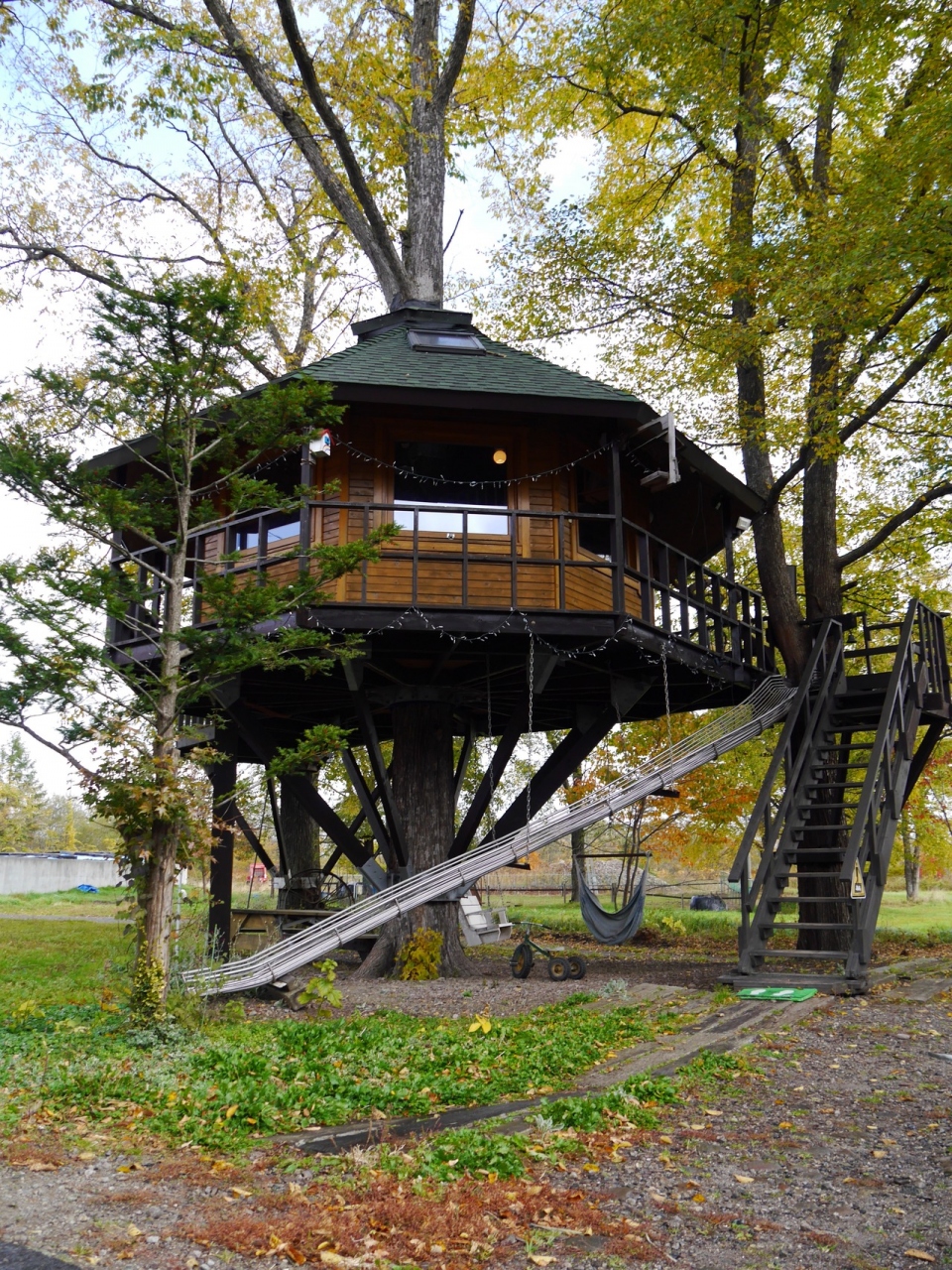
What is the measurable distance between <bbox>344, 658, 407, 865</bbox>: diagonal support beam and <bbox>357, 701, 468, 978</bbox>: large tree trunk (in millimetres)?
140

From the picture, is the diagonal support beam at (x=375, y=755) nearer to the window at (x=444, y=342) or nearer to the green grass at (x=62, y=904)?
the window at (x=444, y=342)

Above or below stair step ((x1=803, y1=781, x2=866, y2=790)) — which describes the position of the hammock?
below

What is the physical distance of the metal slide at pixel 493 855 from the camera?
9.15 metres

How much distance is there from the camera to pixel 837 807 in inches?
434

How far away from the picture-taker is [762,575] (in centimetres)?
1564

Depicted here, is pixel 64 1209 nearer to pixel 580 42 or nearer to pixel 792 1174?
pixel 792 1174

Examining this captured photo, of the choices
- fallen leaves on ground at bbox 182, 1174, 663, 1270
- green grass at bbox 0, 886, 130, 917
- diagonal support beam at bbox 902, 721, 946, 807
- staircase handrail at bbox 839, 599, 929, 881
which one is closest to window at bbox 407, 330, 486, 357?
staircase handrail at bbox 839, 599, 929, 881

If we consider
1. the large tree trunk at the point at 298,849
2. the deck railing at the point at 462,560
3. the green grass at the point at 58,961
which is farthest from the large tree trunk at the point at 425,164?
the green grass at the point at 58,961

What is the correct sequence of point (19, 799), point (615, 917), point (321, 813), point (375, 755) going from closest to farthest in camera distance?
point (375, 755), point (321, 813), point (615, 917), point (19, 799)

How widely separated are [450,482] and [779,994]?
6416 mm

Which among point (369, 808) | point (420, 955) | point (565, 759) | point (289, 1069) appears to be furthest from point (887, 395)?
point (289, 1069)

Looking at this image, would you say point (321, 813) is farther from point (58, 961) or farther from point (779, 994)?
point (779, 994)

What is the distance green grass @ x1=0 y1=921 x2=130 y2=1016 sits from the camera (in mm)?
9594

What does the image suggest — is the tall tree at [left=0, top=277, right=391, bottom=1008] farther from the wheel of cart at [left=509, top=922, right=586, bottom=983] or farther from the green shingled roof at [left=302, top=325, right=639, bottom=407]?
the wheel of cart at [left=509, top=922, right=586, bottom=983]
